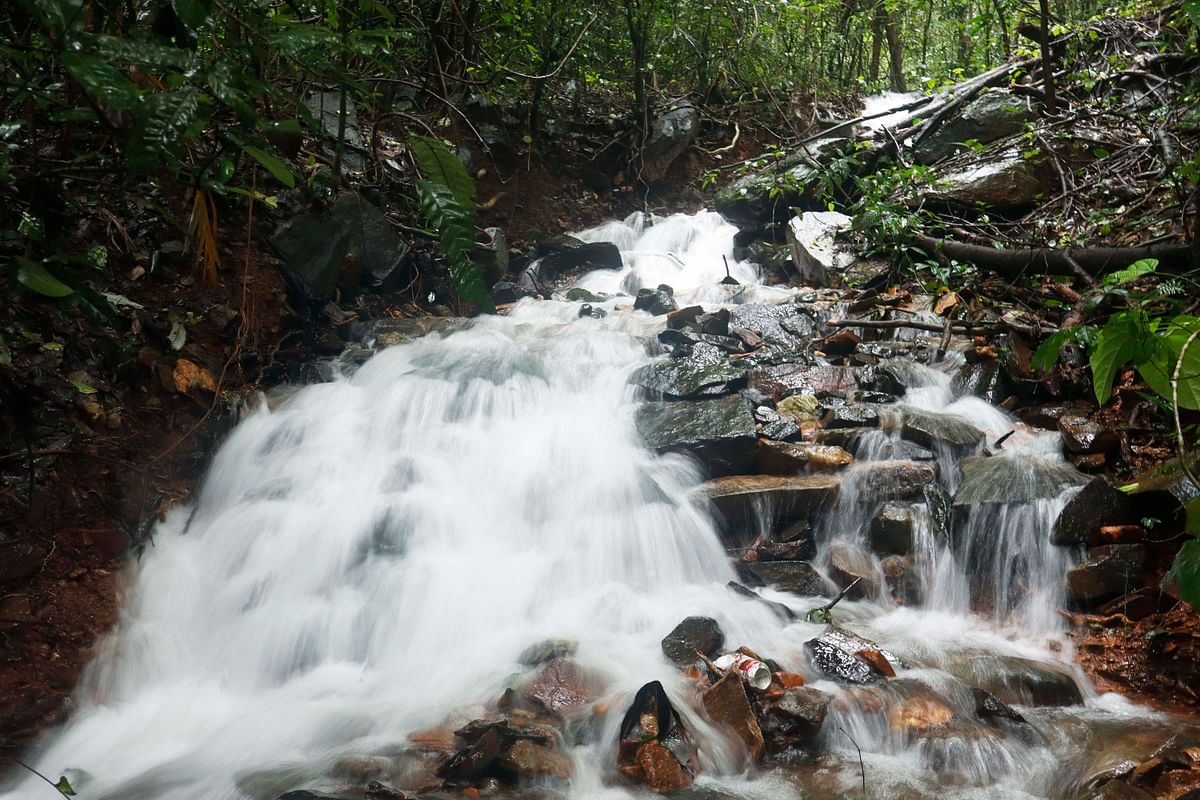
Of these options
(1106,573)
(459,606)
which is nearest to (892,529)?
(1106,573)

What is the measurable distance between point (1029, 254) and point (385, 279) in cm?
549

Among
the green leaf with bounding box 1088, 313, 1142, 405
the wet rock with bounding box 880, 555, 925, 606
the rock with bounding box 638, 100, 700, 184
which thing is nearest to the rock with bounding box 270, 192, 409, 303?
the wet rock with bounding box 880, 555, 925, 606

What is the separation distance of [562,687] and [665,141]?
940cm

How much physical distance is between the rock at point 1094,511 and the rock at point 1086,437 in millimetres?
536

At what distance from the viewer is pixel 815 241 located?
8422 mm

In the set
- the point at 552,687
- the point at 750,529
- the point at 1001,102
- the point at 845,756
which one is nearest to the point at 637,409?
the point at 750,529

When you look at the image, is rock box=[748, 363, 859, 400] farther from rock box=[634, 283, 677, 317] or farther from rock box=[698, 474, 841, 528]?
rock box=[634, 283, 677, 317]

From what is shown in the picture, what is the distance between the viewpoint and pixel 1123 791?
2.66 metres

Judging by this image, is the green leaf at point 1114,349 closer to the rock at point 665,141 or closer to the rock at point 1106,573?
the rock at point 1106,573

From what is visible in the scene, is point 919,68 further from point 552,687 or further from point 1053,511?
point 552,687

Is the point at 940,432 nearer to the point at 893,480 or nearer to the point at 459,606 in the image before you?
the point at 893,480

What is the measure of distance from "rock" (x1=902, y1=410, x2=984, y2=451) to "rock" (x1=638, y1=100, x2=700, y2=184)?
7.26 metres

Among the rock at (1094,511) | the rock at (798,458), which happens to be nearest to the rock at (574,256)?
the rock at (798,458)

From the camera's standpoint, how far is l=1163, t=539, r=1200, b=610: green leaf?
214 centimetres
